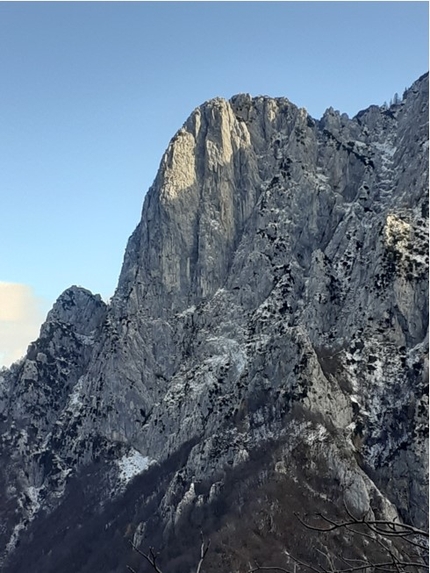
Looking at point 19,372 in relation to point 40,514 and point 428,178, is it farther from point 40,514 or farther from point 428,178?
point 428,178

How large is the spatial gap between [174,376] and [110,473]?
25927mm

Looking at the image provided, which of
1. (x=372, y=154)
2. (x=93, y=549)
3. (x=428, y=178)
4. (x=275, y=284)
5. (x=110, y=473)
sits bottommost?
(x=93, y=549)

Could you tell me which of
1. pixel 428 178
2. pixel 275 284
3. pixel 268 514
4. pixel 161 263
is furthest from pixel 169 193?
pixel 268 514

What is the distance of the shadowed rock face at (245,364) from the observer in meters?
121

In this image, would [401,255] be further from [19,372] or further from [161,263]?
[19,372]

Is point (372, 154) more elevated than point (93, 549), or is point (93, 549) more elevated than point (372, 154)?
point (372, 154)

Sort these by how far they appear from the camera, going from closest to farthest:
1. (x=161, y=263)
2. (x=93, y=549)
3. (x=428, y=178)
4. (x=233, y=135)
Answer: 1. (x=93, y=549)
2. (x=428, y=178)
3. (x=161, y=263)
4. (x=233, y=135)

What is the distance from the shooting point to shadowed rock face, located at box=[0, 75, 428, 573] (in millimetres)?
121125

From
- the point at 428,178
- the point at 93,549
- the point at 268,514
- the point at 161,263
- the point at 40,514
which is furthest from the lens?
the point at 161,263

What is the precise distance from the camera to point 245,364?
5743 inches

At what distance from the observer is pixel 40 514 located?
162625 millimetres

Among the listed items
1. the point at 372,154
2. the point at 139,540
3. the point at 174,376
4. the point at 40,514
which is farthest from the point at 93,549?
the point at 372,154

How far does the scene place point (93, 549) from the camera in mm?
138125

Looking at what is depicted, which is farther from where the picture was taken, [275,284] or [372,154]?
[372,154]
